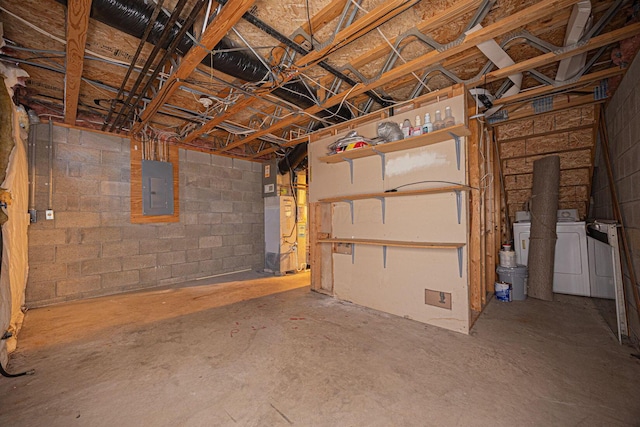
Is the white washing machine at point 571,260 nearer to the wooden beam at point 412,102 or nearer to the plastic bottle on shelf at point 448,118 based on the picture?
the plastic bottle on shelf at point 448,118

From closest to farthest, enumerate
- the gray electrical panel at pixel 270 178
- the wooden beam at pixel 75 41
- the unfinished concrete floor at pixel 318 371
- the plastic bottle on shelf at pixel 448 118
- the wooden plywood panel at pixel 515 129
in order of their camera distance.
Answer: the unfinished concrete floor at pixel 318 371
the wooden beam at pixel 75 41
the plastic bottle on shelf at pixel 448 118
the wooden plywood panel at pixel 515 129
the gray electrical panel at pixel 270 178

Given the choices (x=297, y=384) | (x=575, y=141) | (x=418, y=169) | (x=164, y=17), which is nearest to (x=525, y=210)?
(x=575, y=141)

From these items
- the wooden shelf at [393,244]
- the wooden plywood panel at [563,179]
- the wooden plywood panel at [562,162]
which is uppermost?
the wooden plywood panel at [562,162]

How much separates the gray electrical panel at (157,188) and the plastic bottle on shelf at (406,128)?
354cm

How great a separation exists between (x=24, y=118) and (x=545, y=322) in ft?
18.6

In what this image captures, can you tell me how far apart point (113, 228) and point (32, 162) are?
1.11m

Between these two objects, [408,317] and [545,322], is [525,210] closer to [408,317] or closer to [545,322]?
[545,322]

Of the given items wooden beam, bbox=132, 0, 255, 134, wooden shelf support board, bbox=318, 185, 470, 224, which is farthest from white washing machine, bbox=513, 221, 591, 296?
wooden beam, bbox=132, 0, 255, 134

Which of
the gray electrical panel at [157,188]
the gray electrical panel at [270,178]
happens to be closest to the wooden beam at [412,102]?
the gray electrical panel at [270,178]

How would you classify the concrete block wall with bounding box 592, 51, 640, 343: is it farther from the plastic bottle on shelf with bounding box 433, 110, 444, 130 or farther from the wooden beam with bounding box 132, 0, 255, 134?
the wooden beam with bounding box 132, 0, 255, 134

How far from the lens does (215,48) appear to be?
2.04 m

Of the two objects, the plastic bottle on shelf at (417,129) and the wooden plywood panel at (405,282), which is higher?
the plastic bottle on shelf at (417,129)

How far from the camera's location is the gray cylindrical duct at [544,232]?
3.05 metres

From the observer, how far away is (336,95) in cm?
263
